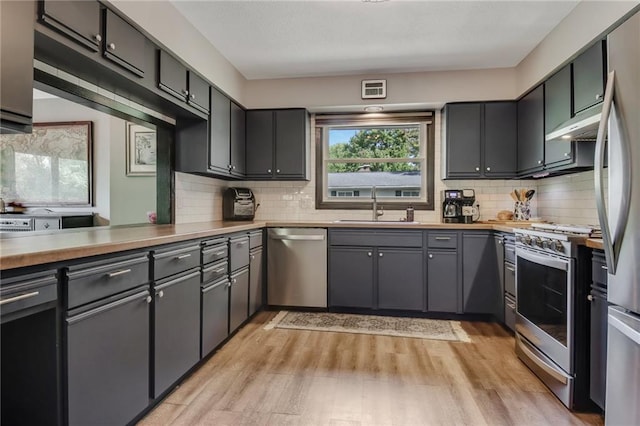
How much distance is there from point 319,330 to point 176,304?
144cm

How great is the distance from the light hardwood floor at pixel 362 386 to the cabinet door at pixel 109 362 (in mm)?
267

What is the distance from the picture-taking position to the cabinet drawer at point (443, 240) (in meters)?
3.32

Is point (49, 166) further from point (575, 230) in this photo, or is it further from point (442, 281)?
point (575, 230)

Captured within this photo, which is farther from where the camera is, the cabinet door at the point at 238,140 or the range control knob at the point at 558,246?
the cabinet door at the point at 238,140

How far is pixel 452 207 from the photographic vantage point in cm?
366

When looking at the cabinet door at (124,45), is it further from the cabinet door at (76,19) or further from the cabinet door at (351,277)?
the cabinet door at (351,277)

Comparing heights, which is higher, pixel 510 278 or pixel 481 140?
pixel 481 140

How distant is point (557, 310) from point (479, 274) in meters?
1.27

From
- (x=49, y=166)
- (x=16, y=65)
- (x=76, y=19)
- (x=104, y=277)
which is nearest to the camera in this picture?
(x=16, y=65)

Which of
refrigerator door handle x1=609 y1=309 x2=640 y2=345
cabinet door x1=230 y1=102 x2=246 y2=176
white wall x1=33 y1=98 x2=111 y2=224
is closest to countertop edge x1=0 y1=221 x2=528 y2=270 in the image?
cabinet door x1=230 y1=102 x2=246 y2=176

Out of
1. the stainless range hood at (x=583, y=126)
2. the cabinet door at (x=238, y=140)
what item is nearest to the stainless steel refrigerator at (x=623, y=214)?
the stainless range hood at (x=583, y=126)

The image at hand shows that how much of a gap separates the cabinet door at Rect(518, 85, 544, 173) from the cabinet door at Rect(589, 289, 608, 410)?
63.3 inches

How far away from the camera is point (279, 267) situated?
3.59m

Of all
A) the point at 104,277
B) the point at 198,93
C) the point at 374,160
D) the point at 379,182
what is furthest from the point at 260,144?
the point at 104,277
